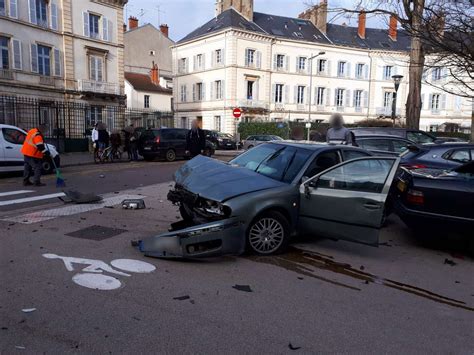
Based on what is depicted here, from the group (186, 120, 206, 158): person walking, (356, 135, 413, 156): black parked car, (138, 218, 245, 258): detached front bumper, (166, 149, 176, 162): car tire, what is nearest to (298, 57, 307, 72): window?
(166, 149, 176, 162): car tire

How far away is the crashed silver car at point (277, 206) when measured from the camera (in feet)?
16.3

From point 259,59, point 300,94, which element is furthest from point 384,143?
point 300,94

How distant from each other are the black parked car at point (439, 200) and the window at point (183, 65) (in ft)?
152

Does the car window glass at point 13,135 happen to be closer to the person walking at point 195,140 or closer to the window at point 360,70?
the person walking at point 195,140

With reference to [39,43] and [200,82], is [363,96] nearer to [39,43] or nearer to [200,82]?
[200,82]

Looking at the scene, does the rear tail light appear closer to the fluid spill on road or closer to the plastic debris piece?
the fluid spill on road

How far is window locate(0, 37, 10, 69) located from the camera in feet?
88.4

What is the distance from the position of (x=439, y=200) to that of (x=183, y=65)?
47704 mm

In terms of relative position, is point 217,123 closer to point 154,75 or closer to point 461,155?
point 154,75

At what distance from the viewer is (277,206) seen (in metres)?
5.33

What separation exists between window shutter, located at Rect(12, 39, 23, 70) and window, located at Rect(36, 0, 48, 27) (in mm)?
2441

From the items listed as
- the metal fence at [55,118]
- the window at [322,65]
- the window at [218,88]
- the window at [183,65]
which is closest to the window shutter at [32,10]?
the metal fence at [55,118]

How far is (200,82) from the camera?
48.2 metres

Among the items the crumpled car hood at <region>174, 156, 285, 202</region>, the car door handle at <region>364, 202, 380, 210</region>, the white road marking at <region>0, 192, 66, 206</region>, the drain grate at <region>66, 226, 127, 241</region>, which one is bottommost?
the drain grate at <region>66, 226, 127, 241</region>
